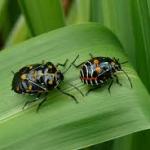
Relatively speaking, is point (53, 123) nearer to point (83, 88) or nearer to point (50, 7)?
point (83, 88)

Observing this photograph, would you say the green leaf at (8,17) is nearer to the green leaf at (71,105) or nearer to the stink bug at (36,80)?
the green leaf at (71,105)

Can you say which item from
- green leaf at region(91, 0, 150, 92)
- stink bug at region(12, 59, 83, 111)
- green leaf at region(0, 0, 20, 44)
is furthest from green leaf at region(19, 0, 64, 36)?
green leaf at region(0, 0, 20, 44)

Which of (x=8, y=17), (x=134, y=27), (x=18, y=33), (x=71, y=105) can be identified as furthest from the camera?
(x=8, y=17)

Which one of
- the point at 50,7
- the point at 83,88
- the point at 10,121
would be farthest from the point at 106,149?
the point at 50,7

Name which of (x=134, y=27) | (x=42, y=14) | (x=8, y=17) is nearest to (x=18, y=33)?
(x=8, y=17)

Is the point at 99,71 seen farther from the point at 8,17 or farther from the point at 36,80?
the point at 8,17

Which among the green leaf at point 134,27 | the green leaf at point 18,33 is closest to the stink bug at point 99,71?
the green leaf at point 134,27
